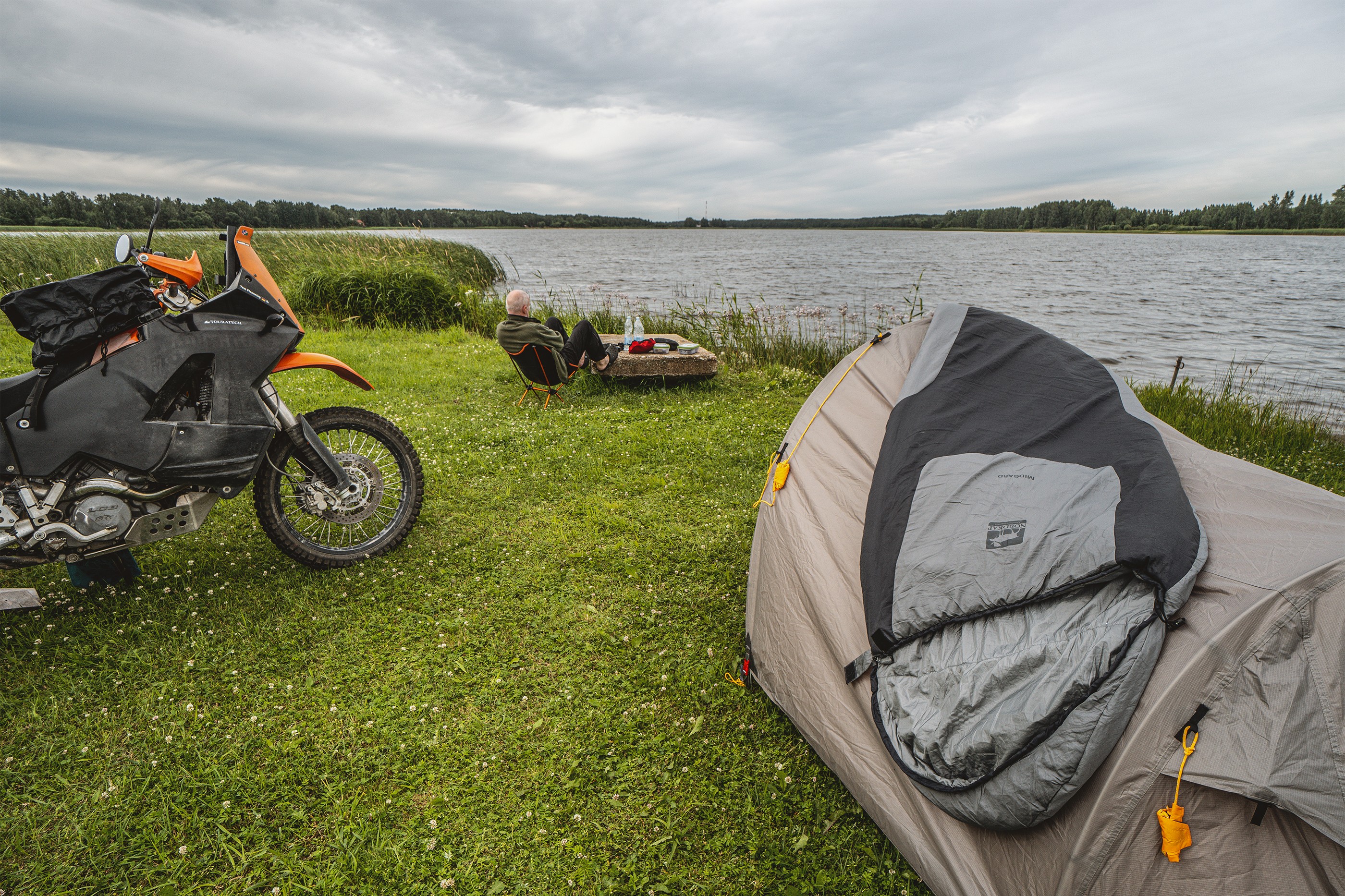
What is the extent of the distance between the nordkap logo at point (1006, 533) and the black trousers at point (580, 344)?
6.23 meters

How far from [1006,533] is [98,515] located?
4369 mm

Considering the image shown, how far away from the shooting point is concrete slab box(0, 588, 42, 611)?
10.6 ft

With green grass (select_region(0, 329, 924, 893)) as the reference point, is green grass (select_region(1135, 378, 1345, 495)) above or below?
above

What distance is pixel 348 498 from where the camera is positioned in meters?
4.21

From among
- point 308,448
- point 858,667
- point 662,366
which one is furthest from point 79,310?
point 662,366

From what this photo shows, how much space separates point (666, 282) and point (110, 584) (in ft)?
76.8

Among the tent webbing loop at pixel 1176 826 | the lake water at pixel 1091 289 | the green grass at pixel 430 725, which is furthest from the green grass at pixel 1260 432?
the tent webbing loop at pixel 1176 826

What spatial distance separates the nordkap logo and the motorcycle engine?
167 inches

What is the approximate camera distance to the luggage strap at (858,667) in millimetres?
2711

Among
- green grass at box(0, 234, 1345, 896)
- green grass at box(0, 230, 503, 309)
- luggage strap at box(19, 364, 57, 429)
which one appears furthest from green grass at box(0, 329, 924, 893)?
green grass at box(0, 230, 503, 309)

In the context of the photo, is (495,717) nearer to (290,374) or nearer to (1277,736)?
(1277,736)

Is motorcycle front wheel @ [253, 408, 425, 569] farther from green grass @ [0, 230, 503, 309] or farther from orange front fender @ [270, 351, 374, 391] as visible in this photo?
green grass @ [0, 230, 503, 309]

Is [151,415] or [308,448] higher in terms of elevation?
[151,415]

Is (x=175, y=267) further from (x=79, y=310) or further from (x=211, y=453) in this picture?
(x=211, y=453)
